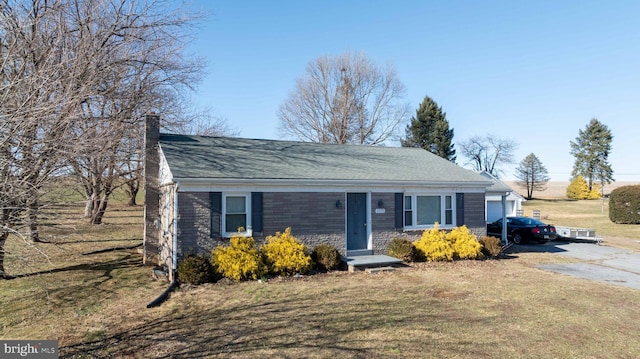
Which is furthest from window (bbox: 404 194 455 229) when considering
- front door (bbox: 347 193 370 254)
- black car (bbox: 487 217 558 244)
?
black car (bbox: 487 217 558 244)

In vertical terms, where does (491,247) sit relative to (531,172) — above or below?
below

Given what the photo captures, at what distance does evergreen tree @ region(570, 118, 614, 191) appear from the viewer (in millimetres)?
61688

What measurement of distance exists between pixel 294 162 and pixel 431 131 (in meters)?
36.4

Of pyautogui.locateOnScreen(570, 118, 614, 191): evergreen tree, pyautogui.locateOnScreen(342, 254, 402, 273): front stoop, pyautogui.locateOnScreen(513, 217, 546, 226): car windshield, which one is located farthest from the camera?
pyautogui.locateOnScreen(570, 118, 614, 191): evergreen tree

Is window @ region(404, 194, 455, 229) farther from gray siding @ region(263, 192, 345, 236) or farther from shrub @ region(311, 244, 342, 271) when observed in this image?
shrub @ region(311, 244, 342, 271)

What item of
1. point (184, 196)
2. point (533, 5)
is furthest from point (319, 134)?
point (184, 196)

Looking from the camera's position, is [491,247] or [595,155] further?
[595,155]

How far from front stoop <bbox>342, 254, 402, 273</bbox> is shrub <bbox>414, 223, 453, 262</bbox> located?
130 cm

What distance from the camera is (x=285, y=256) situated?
11.7 m

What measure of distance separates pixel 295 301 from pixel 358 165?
7.72m

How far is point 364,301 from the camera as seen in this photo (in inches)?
359

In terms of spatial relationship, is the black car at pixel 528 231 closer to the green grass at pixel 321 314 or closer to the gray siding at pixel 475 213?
the gray siding at pixel 475 213

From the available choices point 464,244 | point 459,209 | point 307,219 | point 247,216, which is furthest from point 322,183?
point 459,209

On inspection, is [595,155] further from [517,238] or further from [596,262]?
[596,262]
